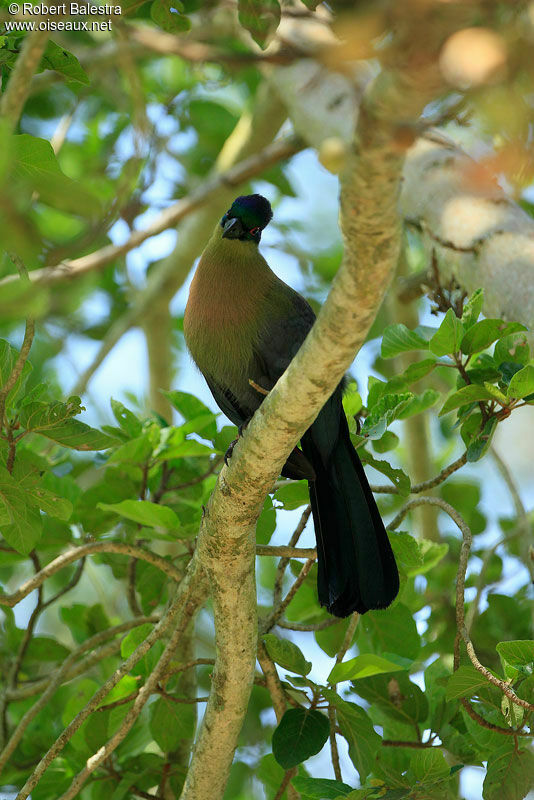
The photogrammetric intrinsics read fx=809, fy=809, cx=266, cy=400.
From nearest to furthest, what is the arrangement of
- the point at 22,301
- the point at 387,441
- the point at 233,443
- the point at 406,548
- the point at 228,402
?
the point at 22,301 < the point at 406,548 < the point at 387,441 < the point at 233,443 < the point at 228,402

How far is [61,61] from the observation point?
251 cm

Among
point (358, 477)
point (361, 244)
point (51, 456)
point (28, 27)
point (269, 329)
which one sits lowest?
point (361, 244)

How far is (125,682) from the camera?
2590 mm

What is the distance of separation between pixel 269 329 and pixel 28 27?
132 cm

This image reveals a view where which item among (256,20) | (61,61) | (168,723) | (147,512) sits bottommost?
(168,723)

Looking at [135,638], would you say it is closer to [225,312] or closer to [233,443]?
[233,443]

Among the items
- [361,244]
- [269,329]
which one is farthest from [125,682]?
[361,244]

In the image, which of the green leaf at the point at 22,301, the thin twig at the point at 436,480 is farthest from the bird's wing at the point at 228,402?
the green leaf at the point at 22,301

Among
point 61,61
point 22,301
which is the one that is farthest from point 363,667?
point 61,61

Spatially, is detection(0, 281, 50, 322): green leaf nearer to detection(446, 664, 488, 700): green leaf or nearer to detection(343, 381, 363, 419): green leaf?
detection(446, 664, 488, 700): green leaf

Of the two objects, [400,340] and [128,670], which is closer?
[128,670]

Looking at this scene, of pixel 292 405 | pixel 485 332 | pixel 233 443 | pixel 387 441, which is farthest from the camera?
pixel 233 443

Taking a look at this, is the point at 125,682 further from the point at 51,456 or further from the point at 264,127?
the point at 264,127

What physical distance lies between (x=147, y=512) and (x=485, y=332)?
1.14m
